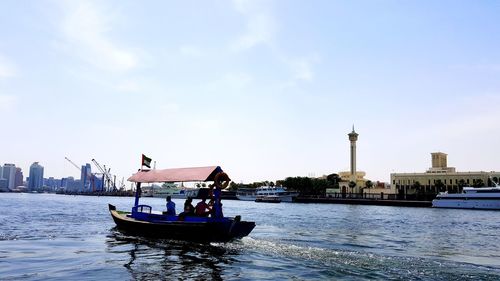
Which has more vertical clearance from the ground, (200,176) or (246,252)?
(200,176)

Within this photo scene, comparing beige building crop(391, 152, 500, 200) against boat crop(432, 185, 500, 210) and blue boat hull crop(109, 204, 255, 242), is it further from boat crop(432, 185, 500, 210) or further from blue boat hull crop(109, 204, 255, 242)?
blue boat hull crop(109, 204, 255, 242)

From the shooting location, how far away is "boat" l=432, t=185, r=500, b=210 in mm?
95250

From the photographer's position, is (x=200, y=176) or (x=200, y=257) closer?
(x=200, y=257)

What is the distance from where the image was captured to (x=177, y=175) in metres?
25.4

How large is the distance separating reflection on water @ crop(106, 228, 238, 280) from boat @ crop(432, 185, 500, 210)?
91061 millimetres

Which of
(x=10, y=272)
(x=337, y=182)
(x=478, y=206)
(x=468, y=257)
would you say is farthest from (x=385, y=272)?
(x=337, y=182)

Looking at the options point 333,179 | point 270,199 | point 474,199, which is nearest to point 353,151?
point 333,179

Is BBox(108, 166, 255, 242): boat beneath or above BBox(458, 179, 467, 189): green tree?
beneath

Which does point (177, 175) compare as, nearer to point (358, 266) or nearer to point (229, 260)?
point (229, 260)

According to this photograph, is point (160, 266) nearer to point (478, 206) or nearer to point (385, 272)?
point (385, 272)

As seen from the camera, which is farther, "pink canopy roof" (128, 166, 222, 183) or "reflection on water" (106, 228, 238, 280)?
"pink canopy roof" (128, 166, 222, 183)

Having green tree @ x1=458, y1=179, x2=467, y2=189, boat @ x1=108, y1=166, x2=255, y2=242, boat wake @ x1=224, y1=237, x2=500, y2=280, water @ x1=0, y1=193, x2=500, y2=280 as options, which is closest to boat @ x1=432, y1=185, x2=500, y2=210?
green tree @ x1=458, y1=179, x2=467, y2=189

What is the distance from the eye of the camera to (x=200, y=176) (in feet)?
78.2

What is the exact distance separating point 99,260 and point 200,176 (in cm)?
701
